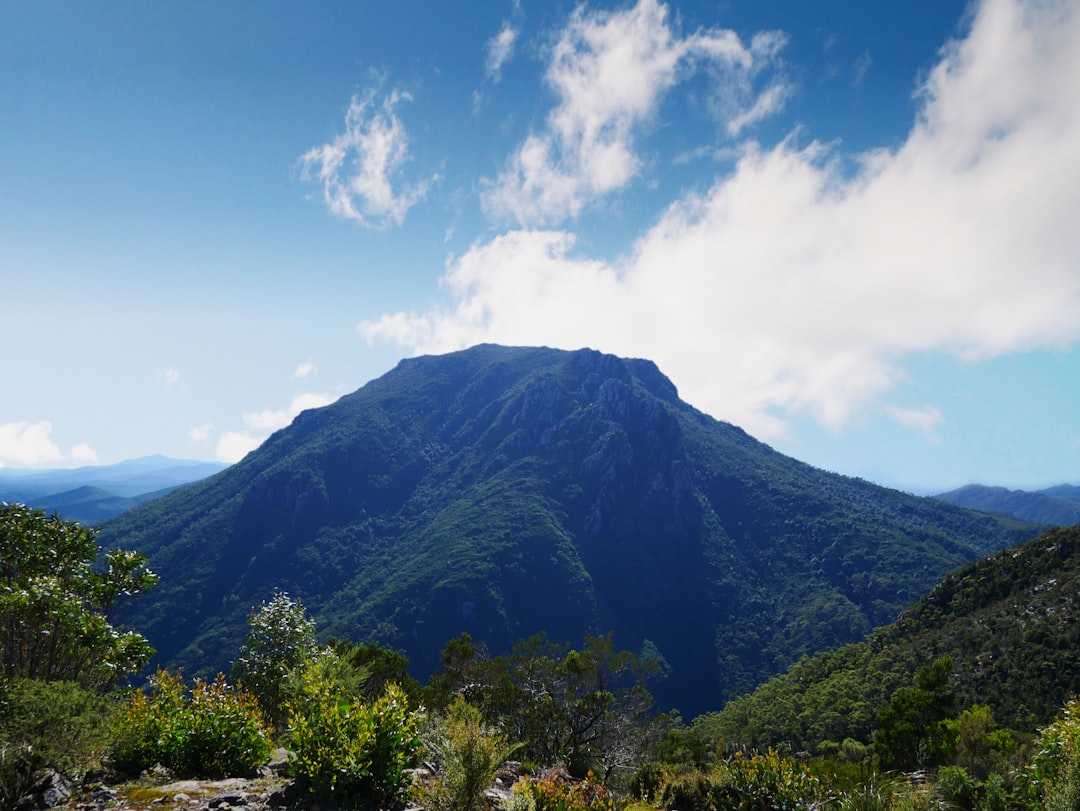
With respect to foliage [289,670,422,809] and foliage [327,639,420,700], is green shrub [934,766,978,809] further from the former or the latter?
foliage [327,639,420,700]

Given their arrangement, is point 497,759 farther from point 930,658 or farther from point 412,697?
point 930,658

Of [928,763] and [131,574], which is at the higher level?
[131,574]

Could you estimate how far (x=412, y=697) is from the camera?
25906 mm

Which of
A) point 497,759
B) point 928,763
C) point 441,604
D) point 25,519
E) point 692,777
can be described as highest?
point 25,519

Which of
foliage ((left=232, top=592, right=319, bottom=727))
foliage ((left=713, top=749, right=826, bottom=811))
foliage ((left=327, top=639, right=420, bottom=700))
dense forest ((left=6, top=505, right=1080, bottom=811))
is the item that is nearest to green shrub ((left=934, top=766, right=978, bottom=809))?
dense forest ((left=6, top=505, right=1080, bottom=811))

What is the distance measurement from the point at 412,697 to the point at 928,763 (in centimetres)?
2486

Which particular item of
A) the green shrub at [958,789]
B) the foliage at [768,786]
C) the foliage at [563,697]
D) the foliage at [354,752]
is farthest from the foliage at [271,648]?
the green shrub at [958,789]

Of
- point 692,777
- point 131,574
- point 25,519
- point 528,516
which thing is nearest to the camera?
point 692,777

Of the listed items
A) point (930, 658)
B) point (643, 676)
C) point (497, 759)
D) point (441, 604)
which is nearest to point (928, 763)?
point (643, 676)

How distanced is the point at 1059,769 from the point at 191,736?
16.9m

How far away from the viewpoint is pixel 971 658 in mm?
66188

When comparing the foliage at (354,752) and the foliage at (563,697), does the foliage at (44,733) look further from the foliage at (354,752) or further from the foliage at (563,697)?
the foliage at (563,697)

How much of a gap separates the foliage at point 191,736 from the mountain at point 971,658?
6231 cm

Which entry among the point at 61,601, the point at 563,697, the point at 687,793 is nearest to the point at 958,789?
the point at 687,793
